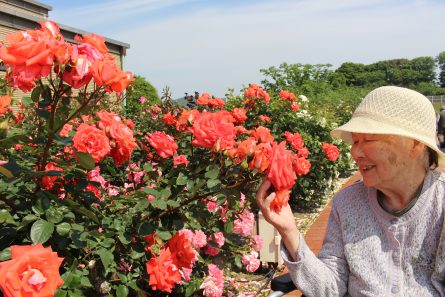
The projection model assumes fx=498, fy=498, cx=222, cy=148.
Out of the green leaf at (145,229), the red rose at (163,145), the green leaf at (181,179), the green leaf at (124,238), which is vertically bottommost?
the green leaf at (124,238)

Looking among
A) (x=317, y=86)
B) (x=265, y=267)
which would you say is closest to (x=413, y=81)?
(x=317, y=86)

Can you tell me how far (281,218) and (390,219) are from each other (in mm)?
428

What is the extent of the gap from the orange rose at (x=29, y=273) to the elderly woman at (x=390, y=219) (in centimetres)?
79

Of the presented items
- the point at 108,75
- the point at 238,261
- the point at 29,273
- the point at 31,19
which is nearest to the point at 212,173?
the point at 108,75

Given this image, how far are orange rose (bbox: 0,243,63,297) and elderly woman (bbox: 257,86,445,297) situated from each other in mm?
793

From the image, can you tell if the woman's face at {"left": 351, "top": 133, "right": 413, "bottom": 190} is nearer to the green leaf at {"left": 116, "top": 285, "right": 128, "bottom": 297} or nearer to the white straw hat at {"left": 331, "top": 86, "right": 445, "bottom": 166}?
the white straw hat at {"left": 331, "top": 86, "right": 445, "bottom": 166}

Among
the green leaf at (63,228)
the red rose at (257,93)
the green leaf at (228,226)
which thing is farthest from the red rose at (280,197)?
the red rose at (257,93)

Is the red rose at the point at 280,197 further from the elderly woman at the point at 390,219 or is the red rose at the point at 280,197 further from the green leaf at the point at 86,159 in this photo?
the green leaf at the point at 86,159

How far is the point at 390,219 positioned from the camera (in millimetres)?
1790

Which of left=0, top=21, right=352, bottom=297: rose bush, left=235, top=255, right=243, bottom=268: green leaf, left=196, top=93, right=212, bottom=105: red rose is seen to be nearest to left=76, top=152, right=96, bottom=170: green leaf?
left=0, top=21, right=352, bottom=297: rose bush

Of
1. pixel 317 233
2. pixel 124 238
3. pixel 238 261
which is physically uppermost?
pixel 124 238

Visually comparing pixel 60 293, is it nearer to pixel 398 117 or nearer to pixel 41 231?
pixel 41 231

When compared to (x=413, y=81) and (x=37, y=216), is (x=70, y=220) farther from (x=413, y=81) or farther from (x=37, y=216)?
(x=413, y=81)

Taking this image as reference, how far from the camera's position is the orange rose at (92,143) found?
1490mm
